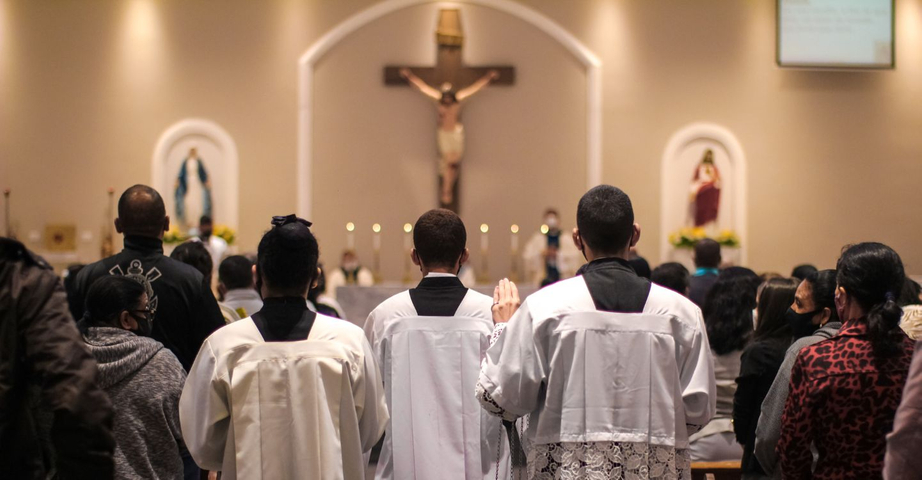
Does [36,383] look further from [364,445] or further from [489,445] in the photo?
[489,445]

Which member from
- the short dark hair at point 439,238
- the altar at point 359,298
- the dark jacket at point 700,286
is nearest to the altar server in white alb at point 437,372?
the short dark hair at point 439,238

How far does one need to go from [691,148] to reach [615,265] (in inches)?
389

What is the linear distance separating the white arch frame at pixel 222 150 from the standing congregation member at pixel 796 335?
9255 mm

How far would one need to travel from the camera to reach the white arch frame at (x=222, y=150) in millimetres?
11898

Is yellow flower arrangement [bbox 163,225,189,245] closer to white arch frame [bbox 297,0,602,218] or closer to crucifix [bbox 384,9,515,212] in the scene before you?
white arch frame [bbox 297,0,602,218]

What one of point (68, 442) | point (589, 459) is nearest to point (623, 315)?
point (589, 459)

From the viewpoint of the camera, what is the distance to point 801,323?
11.5 feet

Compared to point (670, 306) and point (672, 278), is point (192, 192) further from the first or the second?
point (670, 306)

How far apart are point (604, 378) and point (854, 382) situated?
0.66 metres

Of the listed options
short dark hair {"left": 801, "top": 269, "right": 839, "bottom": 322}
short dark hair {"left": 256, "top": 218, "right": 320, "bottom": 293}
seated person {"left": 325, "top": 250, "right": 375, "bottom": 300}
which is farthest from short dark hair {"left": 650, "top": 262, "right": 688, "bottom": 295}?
seated person {"left": 325, "top": 250, "right": 375, "bottom": 300}

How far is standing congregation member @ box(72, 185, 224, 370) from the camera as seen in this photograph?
138 inches

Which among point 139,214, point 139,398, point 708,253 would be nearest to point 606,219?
point 139,398

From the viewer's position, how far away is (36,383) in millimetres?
2156

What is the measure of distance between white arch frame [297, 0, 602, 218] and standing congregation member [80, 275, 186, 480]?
8962 millimetres
